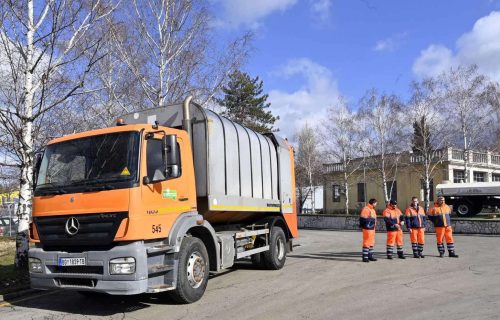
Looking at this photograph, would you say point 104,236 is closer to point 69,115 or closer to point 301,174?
point 69,115

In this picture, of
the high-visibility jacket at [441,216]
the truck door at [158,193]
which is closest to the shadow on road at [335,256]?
the high-visibility jacket at [441,216]

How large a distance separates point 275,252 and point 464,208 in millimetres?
23180

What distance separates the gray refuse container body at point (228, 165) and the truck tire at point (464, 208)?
2262 centimetres

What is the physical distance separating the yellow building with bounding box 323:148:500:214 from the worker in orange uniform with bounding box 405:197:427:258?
1016 inches

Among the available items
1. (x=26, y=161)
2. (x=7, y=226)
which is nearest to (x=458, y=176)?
(x=7, y=226)

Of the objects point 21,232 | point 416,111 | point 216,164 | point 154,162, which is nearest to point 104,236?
point 154,162

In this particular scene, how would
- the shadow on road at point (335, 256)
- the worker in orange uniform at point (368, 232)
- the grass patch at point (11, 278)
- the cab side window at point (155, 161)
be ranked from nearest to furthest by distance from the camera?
the cab side window at point (155, 161)
the grass patch at point (11, 278)
the worker in orange uniform at point (368, 232)
the shadow on road at point (335, 256)

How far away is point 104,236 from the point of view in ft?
21.9

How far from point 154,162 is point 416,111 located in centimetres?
3237

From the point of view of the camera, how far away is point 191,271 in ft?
25.1

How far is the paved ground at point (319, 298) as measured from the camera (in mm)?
6969

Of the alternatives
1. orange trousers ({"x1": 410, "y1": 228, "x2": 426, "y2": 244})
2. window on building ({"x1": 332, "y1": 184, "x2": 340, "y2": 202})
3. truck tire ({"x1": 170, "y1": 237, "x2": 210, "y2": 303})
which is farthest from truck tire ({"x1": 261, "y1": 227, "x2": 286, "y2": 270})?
window on building ({"x1": 332, "y1": 184, "x2": 340, "y2": 202})

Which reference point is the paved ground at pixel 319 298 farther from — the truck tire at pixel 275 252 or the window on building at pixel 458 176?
the window on building at pixel 458 176

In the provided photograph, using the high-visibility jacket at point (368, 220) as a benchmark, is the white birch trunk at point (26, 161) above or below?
above
